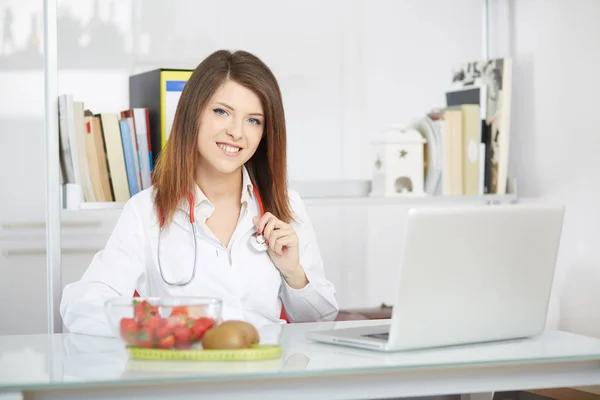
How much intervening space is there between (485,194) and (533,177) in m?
0.16

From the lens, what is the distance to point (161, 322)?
128 cm

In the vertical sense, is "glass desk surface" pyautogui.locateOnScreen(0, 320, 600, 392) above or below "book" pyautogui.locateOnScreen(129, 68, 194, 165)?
below

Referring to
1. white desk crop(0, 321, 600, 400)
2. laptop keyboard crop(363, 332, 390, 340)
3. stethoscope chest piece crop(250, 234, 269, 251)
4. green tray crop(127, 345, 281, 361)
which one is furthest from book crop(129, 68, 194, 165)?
green tray crop(127, 345, 281, 361)

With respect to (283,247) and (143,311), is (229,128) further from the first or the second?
(143,311)

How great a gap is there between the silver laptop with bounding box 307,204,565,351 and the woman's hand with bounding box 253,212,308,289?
462 millimetres

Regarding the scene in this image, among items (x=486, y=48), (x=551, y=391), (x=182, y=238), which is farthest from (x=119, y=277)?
(x=486, y=48)

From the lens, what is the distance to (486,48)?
3068 millimetres

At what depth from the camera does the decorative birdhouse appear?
2.80m

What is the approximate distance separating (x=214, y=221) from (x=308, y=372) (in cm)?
99

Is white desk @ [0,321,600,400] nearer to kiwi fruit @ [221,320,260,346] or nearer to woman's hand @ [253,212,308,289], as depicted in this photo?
kiwi fruit @ [221,320,260,346]

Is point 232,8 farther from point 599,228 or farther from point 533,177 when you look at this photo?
point 599,228

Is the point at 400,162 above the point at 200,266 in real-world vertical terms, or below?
above

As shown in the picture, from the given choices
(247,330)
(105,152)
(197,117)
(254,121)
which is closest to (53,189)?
(105,152)

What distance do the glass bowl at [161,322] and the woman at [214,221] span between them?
72 centimetres
